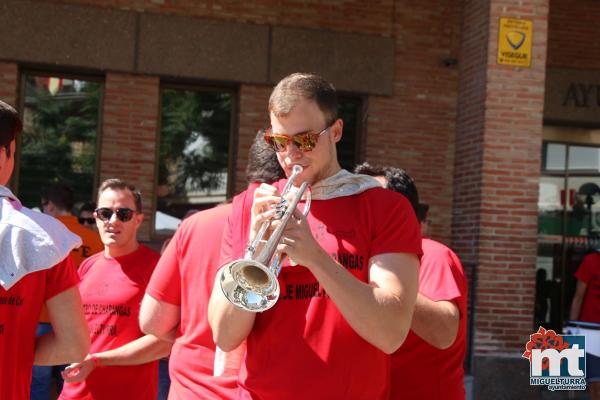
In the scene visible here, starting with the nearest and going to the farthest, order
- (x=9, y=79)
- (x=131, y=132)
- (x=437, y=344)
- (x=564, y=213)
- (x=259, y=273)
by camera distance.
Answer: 1. (x=259, y=273)
2. (x=437, y=344)
3. (x=9, y=79)
4. (x=131, y=132)
5. (x=564, y=213)

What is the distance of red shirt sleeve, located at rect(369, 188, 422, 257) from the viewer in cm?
249

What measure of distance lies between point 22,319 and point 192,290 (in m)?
0.72

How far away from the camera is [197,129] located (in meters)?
10.1

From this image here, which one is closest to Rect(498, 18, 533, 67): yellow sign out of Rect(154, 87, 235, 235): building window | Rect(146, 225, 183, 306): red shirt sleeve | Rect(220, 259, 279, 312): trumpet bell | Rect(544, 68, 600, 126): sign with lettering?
Rect(544, 68, 600, 126): sign with lettering

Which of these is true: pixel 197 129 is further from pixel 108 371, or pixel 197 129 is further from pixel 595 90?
pixel 108 371

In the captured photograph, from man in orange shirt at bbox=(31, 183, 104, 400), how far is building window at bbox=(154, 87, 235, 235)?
2.37m

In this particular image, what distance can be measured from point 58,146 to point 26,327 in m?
7.46

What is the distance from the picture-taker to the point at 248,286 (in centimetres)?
233

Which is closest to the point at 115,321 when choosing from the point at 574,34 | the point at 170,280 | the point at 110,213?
the point at 110,213

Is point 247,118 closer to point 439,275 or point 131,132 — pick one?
point 131,132

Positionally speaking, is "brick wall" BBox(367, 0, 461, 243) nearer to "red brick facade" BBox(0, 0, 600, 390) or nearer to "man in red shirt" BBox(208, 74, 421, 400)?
"red brick facade" BBox(0, 0, 600, 390)

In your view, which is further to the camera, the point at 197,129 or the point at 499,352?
the point at 197,129

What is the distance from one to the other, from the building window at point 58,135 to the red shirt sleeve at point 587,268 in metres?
5.34

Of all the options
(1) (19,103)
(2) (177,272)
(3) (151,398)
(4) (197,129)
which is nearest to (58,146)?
(1) (19,103)
